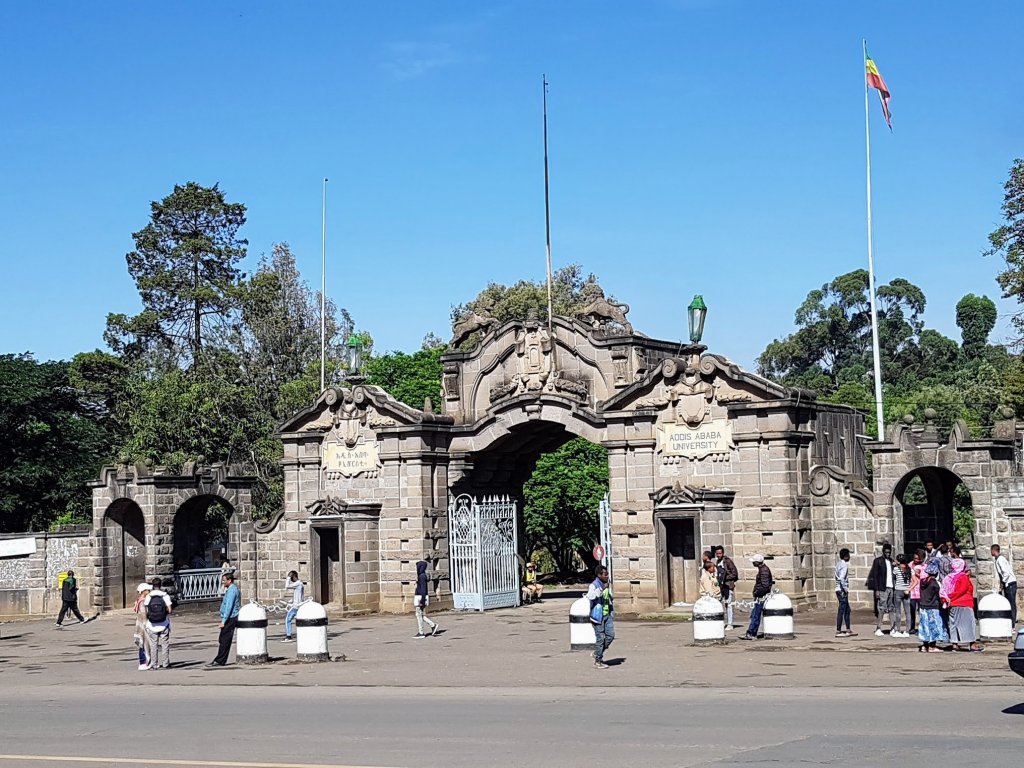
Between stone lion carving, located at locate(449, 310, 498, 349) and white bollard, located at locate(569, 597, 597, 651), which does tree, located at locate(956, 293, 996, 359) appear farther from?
white bollard, located at locate(569, 597, 597, 651)

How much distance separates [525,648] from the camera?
1022 inches

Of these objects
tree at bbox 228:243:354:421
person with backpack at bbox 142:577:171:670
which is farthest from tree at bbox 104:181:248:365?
person with backpack at bbox 142:577:171:670

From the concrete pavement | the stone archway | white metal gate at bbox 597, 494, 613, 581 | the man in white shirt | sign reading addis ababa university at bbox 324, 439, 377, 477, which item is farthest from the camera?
the stone archway

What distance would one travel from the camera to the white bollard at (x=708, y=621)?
2456cm

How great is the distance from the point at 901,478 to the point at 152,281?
151 feet

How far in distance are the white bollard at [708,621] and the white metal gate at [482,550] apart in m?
10.9

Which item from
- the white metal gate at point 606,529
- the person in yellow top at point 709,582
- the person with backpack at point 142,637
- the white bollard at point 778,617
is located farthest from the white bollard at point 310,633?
the white metal gate at point 606,529

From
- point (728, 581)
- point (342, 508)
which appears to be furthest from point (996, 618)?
point (342, 508)

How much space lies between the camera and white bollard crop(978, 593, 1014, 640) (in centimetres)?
2250

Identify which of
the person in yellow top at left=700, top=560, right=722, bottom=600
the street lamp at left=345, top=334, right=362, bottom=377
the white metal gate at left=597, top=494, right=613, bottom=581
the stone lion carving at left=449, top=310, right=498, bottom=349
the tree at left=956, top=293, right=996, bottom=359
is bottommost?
the person in yellow top at left=700, top=560, right=722, bottom=600

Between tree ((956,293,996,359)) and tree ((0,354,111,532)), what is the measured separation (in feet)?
168

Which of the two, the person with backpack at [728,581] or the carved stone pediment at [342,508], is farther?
the carved stone pediment at [342,508]

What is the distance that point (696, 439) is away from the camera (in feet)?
103

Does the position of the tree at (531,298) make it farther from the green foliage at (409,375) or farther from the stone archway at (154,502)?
the stone archway at (154,502)
